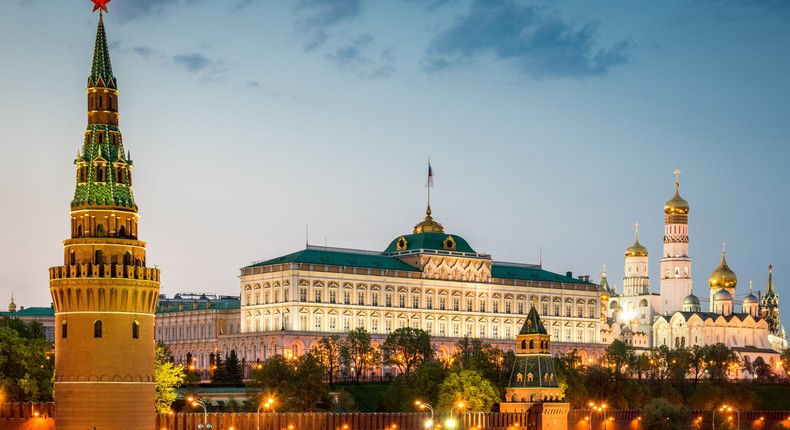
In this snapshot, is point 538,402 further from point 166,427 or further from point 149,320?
point 149,320

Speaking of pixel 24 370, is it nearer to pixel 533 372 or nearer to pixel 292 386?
pixel 292 386

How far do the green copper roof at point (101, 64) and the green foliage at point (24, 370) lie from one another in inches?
1666

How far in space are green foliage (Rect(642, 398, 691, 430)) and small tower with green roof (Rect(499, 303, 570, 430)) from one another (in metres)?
14.0

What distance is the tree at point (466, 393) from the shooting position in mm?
173000

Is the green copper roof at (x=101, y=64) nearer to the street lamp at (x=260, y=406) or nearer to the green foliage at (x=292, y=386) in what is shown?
the street lamp at (x=260, y=406)

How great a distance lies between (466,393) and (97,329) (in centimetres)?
7573

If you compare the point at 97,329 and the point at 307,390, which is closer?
the point at 97,329

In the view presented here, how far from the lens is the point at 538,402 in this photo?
6855 inches

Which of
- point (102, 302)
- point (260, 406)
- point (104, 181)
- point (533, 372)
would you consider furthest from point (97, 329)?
point (533, 372)

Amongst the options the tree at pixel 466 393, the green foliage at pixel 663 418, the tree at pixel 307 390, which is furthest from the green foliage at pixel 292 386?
the green foliage at pixel 663 418

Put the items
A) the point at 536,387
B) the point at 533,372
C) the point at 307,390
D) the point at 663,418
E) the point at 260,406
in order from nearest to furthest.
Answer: the point at 260,406
the point at 307,390
the point at 536,387
the point at 533,372
the point at 663,418

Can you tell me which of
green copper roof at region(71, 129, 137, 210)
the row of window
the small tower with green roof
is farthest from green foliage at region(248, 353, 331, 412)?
green copper roof at region(71, 129, 137, 210)

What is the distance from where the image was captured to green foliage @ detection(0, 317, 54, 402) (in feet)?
461

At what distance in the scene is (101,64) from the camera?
108m
